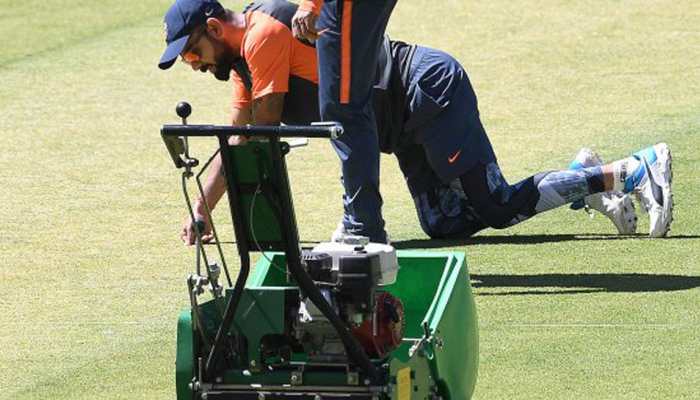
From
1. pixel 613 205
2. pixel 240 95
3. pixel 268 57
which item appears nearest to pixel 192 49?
pixel 268 57

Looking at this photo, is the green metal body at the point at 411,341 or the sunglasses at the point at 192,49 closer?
the green metal body at the point at 411,341

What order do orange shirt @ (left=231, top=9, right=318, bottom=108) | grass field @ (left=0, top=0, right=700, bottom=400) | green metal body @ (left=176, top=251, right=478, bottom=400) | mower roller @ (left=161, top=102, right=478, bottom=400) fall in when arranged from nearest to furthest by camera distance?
mower roller @ (left=161, top=102, right=478, bottom=400)
green metal body @ (left=176, top=251, right=478, bottom=400)
grass field @ (left=0, top=0, right=700, bottom=400)
orange shirt @ (left=231, top=9, right=318, bottom=108)

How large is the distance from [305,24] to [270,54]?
94 centimetres

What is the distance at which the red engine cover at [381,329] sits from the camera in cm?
534

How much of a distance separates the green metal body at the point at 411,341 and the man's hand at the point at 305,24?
1238mm

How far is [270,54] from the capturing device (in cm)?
780

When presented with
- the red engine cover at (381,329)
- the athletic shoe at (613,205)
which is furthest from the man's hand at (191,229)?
the red engine cover at (381,329)

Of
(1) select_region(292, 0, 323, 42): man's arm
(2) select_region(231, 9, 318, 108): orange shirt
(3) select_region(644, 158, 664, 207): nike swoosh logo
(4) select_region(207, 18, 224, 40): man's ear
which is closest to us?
(1) select_region(292, 0, 323, 42): man's arm

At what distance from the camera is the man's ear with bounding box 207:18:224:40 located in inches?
302

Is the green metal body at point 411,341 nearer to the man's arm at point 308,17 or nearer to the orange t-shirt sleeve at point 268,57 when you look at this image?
the man's arm at point 308,17

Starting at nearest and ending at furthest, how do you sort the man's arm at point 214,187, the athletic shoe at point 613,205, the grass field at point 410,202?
the grass field at point 410,202 < the man's arm at point 214,187 < the athletic shoe at point 613,205

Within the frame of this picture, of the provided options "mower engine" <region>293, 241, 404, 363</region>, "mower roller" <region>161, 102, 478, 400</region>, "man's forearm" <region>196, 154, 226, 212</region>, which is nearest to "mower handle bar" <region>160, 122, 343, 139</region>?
"mower roller" <region>161, 102, 478, 400</region>

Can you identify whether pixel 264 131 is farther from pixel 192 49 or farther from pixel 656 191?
pixel 656 191

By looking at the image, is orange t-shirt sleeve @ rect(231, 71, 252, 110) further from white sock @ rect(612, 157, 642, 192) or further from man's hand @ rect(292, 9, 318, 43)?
white sock @ rect(612, 157, 642, 192)
